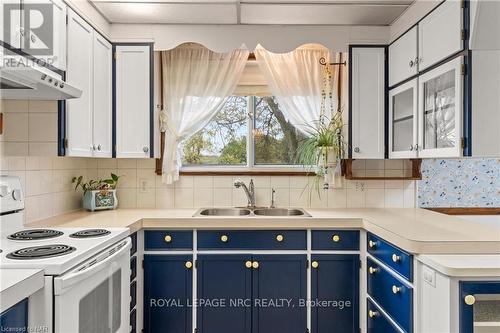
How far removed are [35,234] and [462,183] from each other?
3029 mm

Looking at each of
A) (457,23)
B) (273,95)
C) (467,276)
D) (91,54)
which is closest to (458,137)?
(457,23)

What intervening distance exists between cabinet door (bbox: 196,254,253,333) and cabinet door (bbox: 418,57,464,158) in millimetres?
1370

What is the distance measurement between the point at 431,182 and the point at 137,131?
237cm

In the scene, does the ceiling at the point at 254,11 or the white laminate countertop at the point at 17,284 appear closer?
the white laminate countertop at the point at 17,284

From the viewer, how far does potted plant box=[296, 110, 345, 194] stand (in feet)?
9.29

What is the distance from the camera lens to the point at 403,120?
2.55m

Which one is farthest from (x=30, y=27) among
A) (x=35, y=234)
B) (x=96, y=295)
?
(x=96, y=295)

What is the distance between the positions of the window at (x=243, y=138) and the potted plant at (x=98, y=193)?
624 millimetres

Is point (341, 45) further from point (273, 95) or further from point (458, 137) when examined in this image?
point (458, 137)

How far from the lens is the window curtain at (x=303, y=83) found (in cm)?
300

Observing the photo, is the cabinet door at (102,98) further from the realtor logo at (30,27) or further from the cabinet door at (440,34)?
the cabinet door at (440,34)

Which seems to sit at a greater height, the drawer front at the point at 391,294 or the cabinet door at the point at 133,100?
the cabinet door at the point at 133,100

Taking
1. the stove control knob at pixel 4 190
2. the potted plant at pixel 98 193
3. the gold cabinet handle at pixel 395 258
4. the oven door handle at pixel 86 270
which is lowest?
the gold cabinet handle at pixel 395 258

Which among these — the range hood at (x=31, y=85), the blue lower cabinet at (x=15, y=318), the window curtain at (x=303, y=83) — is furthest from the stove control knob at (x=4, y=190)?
the window curtain at (x=303, y=83)
